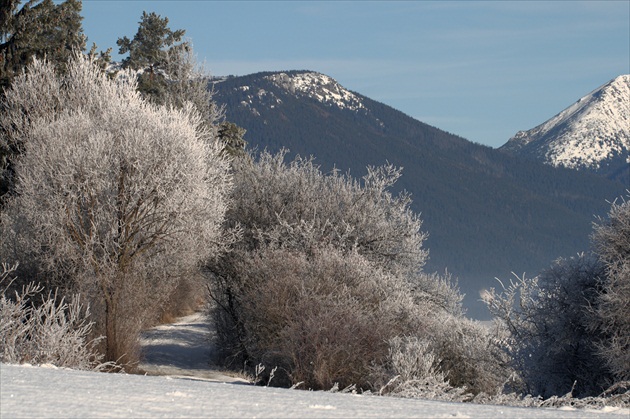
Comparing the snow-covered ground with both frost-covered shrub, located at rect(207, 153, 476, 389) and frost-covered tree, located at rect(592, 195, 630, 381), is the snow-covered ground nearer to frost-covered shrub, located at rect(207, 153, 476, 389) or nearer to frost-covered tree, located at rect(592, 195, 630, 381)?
frost-covered shrub, located at rect(207, 153, 476, 389)

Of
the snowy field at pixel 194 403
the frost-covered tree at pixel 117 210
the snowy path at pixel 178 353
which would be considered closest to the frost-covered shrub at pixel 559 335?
the snowy path at pixel 178 353

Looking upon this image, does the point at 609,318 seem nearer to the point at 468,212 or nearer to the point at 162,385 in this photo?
the point at 162,385

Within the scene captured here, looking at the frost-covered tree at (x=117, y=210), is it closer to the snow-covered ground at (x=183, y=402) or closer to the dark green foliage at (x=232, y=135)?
the snow-covered ground at (x=183, y=402)

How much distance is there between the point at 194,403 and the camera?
26.2 ft

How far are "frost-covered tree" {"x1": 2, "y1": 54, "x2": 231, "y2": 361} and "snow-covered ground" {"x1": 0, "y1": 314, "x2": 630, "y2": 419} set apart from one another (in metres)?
15.7

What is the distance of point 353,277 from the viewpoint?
27141mm

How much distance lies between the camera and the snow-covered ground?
7469 mm

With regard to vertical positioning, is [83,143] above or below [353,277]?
above

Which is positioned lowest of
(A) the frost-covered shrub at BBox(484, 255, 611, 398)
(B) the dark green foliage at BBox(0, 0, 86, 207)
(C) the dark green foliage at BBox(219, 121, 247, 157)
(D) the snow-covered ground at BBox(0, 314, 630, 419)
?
(A) the frost-covered shrub at BBox(484, 255, 611, 398)

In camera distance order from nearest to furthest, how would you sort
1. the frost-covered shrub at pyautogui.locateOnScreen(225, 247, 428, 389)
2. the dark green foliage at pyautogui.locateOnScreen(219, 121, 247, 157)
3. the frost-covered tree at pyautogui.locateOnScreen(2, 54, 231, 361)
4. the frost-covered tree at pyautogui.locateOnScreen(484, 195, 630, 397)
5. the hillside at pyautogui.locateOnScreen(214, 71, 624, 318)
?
the frost-covered shrub at pyautogui.locateOnScreen(225, 247, 428, 389) → the frost-covered tree at pyautogui.locateOnScreen(484, 195, 630, 397) → the frost-covered tree at pyautogui.locateOnScreen(2, 54, 231, 361) → the dark green foliage at pyautogui.locateOnScreen(219, 121, 247, 157) → the hillside at pyautogui.locateOnScreen(214, 71, 624, 318)

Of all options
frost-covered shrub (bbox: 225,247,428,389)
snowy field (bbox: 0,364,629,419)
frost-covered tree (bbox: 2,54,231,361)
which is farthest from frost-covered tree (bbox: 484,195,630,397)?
snowy field (bbox: 0,364,629,419)

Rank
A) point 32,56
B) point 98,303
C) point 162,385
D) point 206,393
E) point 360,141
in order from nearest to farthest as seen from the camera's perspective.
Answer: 1. point 206,393
2. point 162,385
3. point 98,303
4. point 32,56
5. point 360,141

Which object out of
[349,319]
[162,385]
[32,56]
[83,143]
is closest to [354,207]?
[349,319]

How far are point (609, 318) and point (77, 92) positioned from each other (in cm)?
1826
